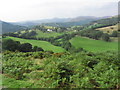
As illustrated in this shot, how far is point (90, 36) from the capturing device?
58.6 metres

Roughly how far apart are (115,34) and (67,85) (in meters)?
54.5

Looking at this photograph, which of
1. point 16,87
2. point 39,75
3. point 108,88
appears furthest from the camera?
point 39,75

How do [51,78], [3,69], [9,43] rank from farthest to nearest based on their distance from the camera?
1. [9,43]
2. [3,69]
3. [51,78]

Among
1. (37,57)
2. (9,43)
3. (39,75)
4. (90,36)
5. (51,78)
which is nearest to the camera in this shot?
(51,78)

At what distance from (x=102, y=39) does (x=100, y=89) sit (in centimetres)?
5032

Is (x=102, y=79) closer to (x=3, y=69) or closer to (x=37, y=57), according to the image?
(x=3, y=69)

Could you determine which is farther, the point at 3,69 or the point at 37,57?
the point at 37,57

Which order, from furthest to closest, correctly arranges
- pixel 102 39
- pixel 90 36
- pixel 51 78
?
1. pixel 90 36
2. pixel 102 39
3. pixel 51 78

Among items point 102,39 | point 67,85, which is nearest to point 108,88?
point 67,85

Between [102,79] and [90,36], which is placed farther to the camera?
[90,36]

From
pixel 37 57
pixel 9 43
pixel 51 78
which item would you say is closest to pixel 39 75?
pixel 51 78

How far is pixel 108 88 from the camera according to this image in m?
4.86

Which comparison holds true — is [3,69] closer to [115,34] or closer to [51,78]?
[51,78]

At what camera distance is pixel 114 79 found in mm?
5270
